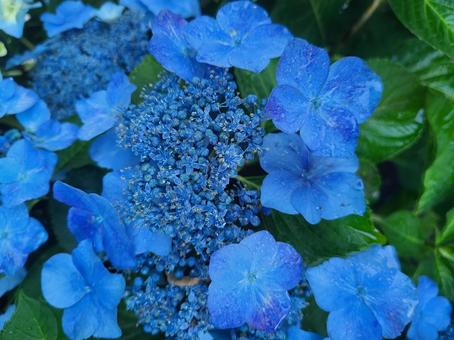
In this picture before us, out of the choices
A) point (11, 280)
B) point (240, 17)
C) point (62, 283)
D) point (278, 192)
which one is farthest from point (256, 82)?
point (11, 280)

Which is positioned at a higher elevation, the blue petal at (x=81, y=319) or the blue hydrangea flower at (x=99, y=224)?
the blue hydrangea flower at (x=99, y=224)

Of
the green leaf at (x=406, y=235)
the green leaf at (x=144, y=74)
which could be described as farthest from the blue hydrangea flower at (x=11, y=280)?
the green leaf at (x=406, y=235)

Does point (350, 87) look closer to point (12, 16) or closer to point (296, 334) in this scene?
point (296, 334)

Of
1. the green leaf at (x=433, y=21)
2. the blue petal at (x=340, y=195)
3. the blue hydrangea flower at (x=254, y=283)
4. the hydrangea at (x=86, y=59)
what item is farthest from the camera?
the hydrangea at (x=86, y=59)

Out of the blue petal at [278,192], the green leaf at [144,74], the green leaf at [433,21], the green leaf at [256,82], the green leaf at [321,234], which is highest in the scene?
the green leaf at [433,21]

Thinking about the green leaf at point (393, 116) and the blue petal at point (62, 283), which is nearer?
the blue petal at point (62, 283)

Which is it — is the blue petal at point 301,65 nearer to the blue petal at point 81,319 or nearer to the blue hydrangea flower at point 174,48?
the blue hydrangea flower at point 174,48

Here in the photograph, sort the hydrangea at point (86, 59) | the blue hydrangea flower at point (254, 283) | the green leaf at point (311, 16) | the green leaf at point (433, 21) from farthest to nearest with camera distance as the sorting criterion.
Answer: the green leaf at point (311, 16) → the hydrangea at point (86, 59) → the green leaf at point (433, 21) → the blue hydrangea flower at point (254, 283)
